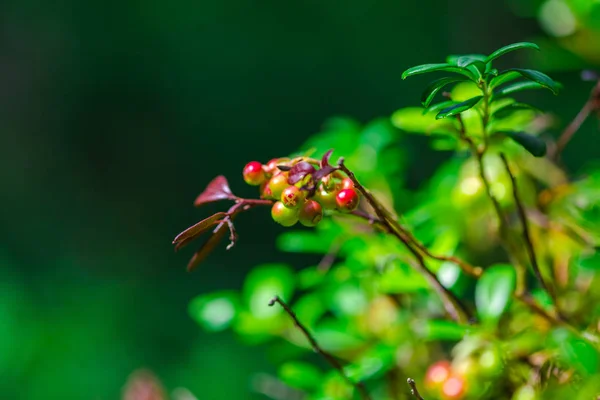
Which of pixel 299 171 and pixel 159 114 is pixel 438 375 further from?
pixel 159 114

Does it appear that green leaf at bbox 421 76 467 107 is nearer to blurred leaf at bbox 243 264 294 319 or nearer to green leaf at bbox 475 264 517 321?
green leaf at bbox 475 264 517 321

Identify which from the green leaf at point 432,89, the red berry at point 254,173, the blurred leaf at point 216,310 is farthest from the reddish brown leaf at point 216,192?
the blurred leaf at point 216,310

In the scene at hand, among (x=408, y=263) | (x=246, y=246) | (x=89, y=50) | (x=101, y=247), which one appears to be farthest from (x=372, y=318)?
(x=89, y=50)

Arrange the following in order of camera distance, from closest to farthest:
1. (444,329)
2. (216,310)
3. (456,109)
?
(456,109) < (444,329) < (216,310)

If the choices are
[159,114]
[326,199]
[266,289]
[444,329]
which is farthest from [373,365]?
[159,114]

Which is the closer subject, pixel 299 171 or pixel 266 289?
pixel 299 171

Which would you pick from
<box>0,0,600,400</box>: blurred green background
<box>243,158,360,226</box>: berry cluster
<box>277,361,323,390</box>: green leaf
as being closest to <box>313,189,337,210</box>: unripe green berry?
<box>243,158,360,226</box>: berry cluster
